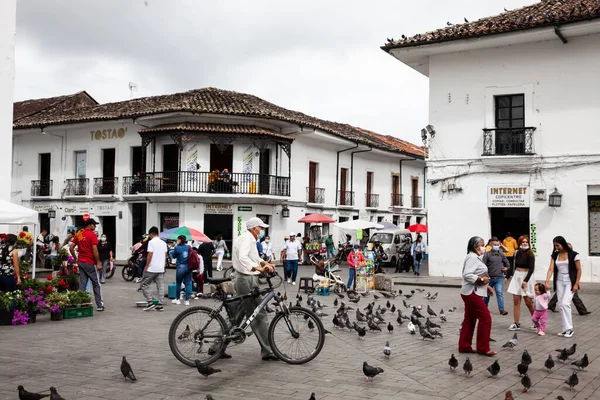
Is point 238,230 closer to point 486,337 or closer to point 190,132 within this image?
point 190,132

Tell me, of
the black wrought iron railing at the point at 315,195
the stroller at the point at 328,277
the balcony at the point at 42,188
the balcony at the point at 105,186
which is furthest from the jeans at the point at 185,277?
the balcony at the point at 42,188

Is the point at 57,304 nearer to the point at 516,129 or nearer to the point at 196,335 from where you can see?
the point at 196,335

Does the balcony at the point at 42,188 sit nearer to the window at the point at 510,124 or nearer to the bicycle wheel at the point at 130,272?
the bicycle wheel at the point at 130,272

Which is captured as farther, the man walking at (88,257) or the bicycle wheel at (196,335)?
the man walking at (88,257)

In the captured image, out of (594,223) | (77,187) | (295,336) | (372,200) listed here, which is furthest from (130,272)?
(372,200)

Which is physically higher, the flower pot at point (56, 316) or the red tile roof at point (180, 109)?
the red tile roof at point (180, 109)

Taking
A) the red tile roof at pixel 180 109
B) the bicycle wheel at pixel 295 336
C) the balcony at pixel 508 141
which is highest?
the red tile roof at pixel 180 109

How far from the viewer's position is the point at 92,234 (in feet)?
40.4

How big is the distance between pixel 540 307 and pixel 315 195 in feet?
80.6

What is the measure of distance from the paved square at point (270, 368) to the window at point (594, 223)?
9230mm

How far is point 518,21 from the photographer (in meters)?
19.4

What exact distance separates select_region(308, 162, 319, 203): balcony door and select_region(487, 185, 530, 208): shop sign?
47.5ft

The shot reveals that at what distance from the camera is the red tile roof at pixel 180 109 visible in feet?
96.0

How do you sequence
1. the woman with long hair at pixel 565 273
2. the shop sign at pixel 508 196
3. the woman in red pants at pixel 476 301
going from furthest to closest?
the shop sign at pixel 508 196 → the woman with long hair at pixel 565 273 → the woman in red pants at pixel 476 301
